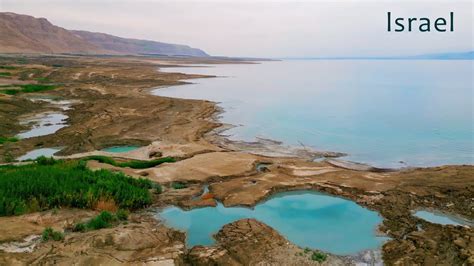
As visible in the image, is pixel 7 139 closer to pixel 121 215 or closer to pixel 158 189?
pixel 158 189

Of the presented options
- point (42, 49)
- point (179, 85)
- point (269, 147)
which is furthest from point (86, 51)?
point (269, 147)

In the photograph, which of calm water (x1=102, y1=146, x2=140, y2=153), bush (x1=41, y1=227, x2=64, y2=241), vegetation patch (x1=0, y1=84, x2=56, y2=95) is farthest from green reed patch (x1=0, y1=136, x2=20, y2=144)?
vegetation patch (x1=0, y1=84, x2=56, y2=95)

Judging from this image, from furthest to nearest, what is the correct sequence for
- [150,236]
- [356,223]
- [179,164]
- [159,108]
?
1. [159,108]
2. [179,164]
3. [356,223]
4. [150,236]

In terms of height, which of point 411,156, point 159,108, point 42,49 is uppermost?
point 42,49

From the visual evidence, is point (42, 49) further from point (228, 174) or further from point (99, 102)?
Result: point (228, 174)

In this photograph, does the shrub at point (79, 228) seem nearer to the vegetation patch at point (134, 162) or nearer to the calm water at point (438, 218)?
the vegetation patch at point (134, 162)

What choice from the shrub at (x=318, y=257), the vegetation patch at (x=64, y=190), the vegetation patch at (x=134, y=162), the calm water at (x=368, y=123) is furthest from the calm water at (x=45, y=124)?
the shrub at (x=318, y=257)

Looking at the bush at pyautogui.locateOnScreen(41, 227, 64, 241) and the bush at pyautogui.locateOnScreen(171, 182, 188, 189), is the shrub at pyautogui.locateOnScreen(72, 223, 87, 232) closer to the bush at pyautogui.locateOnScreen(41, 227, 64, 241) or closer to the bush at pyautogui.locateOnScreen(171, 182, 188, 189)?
the bush at pyautogui.locateOnScreen(41, 227, 64, 241)
